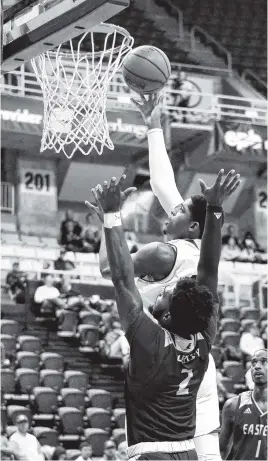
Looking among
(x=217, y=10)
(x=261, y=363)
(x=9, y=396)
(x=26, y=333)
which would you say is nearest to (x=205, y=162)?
(x=217, y=10)

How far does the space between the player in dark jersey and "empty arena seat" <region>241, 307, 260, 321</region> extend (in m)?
10.9

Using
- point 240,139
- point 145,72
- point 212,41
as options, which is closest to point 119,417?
point 240,139

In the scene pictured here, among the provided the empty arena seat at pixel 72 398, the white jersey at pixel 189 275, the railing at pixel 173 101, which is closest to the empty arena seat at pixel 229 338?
the empty arena seat at pixel 72 398

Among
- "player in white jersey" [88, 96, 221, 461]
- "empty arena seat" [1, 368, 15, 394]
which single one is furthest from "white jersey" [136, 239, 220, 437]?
"empty arena seat" [1, 368, 15, 394]

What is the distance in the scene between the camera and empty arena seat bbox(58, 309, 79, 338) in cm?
1211

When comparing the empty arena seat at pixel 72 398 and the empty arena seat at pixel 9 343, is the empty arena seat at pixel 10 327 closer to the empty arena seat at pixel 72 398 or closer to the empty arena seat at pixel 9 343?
the empty arena seat at pixel 9 343

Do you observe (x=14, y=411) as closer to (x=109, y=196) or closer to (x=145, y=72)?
A: (x=145, y=72)

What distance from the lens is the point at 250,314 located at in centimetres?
1412

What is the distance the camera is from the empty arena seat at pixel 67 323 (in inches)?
477

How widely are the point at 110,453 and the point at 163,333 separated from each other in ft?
21.0

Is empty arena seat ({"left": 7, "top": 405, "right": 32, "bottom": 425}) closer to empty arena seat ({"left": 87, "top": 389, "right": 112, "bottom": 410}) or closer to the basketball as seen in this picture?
empty arena seat ({"left": 87, "top": 389, "right": 112, "bottom": 410})

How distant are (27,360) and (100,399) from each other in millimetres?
964

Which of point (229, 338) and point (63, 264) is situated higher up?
point (63, 264)

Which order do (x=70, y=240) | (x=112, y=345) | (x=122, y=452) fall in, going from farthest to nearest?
1. (x=70, y=240)
2. (x=112, y=345)
3. (x=122, y=452)
